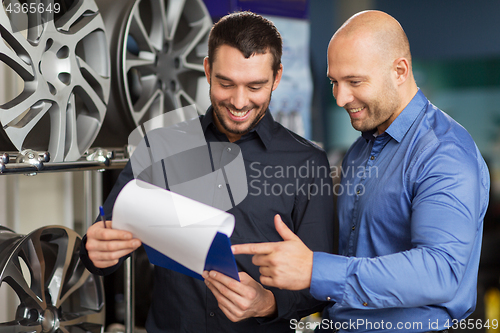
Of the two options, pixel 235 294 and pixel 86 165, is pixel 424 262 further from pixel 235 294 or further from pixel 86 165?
pixel 86 165

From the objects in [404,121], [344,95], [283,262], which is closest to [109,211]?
[283,262]

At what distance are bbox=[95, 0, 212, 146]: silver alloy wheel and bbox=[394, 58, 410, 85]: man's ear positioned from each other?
927 millimetres

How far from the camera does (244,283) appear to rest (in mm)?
1088

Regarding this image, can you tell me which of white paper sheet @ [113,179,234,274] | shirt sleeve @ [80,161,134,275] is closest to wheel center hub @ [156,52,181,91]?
shirt sleeve @ [80,161,134,275]

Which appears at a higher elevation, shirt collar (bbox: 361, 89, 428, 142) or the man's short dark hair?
the man's short dark hair

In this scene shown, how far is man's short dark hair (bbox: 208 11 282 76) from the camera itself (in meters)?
1.30

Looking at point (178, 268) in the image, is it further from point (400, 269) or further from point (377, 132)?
point (377, 132)

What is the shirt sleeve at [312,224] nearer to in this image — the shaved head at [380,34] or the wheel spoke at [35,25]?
the shaved head at [380,34]

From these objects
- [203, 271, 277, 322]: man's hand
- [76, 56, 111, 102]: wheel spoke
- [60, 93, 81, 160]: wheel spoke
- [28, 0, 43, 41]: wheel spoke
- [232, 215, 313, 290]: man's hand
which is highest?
[28, 0, 43, 41]: wheel spoke

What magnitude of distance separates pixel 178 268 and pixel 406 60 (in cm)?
78

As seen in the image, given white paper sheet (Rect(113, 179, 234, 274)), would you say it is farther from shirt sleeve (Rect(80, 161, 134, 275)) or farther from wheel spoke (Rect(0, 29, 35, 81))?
wheel spoke (Rect(0, 29, 35, 81))

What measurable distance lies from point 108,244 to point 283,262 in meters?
0.40

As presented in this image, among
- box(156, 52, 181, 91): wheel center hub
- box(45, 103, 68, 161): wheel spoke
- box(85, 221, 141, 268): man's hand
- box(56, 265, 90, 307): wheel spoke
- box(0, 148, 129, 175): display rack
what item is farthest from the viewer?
box(156, 52, 181, 91): wheel center hub

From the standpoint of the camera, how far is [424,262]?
0.94m
